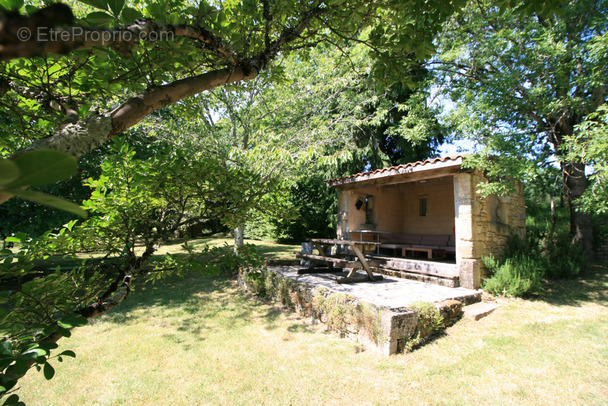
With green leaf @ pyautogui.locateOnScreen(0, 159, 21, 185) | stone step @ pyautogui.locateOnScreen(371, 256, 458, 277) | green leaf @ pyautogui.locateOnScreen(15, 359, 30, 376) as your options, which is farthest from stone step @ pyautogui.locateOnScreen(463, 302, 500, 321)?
green leaf @ pyautogui.locateOnScreen(0, 159, 21, 185)

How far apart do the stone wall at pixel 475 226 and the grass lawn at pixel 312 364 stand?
1.02 metres

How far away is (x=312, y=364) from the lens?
3508mm

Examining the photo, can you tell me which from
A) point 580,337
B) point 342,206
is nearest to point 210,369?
point 580,337

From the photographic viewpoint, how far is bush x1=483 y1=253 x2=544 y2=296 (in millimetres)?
5645

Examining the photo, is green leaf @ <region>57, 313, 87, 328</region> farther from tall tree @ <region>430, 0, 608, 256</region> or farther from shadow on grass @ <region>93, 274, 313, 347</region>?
tall tree @ <region>430, 0, 608, 256</region>

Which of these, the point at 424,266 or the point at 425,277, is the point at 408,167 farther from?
the point at 425,277

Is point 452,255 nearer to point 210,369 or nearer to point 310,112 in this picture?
point 310,112

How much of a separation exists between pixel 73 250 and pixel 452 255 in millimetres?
10433

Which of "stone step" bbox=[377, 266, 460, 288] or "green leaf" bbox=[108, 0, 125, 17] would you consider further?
"stone step" bbox=[377, 266, 460, 288]

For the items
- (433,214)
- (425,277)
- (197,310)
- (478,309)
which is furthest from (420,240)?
(197,310)

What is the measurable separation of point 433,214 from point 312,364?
28.0ft

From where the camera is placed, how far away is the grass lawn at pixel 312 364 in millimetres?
2906

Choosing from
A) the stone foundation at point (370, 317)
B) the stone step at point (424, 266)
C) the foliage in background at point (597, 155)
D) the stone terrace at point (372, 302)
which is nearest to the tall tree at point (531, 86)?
the foliage in background at point (597, 155)

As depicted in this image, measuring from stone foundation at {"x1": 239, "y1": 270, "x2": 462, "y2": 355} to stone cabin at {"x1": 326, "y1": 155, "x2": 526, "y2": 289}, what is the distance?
1991 mm
